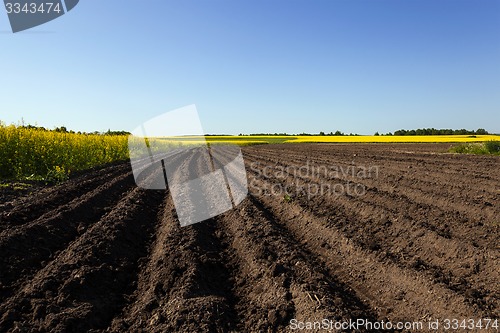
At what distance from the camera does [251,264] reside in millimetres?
5004

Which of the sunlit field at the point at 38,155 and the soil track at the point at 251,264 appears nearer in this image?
the soil track at the point at 251,264

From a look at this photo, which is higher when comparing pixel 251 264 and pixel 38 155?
pixel 38 155

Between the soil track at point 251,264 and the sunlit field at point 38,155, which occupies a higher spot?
the sunlit field at point 38,155

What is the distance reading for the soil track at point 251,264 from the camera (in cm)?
365

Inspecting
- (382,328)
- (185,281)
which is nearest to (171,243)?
(185,281)

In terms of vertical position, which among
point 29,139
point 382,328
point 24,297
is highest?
point 29,139

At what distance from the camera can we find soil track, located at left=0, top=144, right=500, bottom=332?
3646mm

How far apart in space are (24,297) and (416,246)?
5181mm

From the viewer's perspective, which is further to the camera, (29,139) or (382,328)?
(29,139)

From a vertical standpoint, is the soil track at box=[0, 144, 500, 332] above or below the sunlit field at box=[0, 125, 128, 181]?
below

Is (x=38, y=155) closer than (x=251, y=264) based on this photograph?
No

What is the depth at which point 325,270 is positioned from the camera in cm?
488

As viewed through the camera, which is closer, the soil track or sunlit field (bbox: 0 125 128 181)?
the soil track

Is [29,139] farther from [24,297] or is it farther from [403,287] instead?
[403,287]
